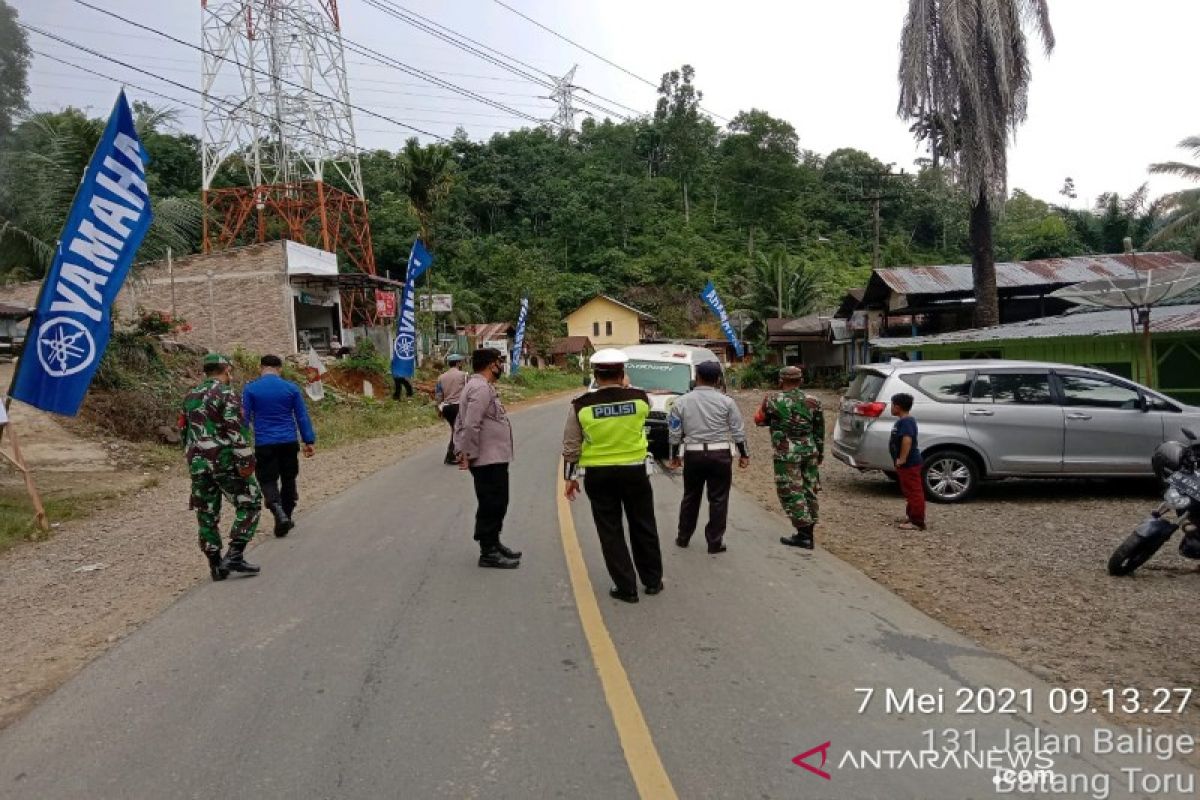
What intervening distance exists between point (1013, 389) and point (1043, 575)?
3.92 meters

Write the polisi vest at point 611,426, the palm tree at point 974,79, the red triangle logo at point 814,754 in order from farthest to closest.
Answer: the palm tree at point 974,79 → the polisi vest at point 611,426 → the red triangle logo at point 814,754

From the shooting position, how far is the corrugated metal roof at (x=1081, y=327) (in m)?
13.8

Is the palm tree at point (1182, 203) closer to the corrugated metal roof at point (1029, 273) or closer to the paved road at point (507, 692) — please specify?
the corrugated metal roof at point (1029, 273)

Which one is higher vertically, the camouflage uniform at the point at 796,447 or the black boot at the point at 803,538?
the camouflage uniform at the point at 796,447

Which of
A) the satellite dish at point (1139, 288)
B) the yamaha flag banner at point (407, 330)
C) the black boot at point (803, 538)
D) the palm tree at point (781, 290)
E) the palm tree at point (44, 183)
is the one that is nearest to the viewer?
the black boot at point (803, 538)

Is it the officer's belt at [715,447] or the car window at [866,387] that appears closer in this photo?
the officer's belt at [715,447]

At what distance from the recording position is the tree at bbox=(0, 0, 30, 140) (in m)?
23.6

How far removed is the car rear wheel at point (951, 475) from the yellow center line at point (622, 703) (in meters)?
5.41

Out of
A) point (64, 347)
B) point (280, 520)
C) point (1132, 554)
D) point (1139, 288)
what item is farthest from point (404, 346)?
point (1132, 554)

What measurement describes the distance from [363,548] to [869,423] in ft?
20.5

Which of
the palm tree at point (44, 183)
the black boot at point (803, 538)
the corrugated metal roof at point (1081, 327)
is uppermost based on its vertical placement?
the palm tree at point (44, 183)

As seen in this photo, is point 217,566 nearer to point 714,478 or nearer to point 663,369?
point 714,478

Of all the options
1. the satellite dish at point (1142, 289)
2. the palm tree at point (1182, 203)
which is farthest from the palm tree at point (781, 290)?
the satellite dish at point (1142, 289)

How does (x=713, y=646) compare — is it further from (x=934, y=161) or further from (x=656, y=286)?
(x=656, y=286)
